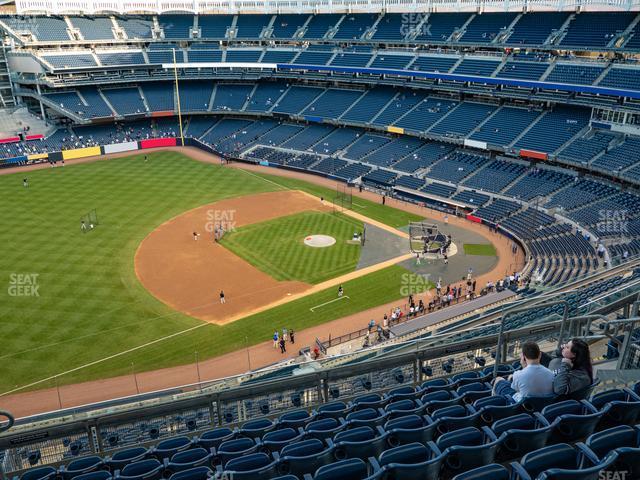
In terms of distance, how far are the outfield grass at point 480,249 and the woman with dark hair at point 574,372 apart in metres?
33.9

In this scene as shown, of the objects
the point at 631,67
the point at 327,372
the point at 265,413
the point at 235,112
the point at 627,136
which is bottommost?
the point at 265,413

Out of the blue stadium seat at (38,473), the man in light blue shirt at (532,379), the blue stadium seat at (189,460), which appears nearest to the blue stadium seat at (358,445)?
the blue stadium seat at (189,460)

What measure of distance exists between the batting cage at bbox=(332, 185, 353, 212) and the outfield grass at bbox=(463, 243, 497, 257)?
1357 centimetres

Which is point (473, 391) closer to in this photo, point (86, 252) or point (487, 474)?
point (487, 474)

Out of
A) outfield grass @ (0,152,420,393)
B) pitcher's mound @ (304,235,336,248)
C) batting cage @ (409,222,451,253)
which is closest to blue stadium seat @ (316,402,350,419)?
outfield grass @ (0,152,420,393)

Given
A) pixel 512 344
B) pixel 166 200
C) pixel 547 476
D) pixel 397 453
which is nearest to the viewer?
pixel 547 476

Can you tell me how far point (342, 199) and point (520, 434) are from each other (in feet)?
156

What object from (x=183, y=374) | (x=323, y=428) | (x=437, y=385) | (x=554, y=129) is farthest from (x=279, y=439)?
(x=554, y=129)

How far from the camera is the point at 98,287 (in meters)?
35.0

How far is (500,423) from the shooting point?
8086 millimetres

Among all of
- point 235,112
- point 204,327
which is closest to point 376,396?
point 204,327

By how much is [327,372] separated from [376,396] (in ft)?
4.20

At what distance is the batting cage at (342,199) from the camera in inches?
2050

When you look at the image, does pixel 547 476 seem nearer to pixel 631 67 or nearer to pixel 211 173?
pixel 631 67
